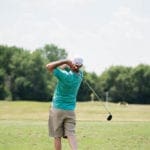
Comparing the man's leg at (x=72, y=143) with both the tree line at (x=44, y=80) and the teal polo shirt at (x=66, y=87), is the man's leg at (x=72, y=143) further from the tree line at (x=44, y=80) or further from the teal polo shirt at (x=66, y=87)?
the tree line at (x=44, y=80)

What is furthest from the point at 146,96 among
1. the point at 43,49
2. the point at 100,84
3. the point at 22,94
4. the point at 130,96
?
the point at 43,49

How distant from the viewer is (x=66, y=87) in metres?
11.1

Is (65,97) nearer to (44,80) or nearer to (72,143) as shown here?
(72,143)

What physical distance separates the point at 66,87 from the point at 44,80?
10936 centimetres

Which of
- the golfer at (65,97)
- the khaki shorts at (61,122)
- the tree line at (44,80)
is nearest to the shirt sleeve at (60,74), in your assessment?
the golfer at (65,97)

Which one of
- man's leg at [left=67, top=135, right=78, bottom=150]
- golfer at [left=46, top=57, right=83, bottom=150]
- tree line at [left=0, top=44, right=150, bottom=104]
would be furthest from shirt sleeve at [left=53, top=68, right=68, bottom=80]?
tree line at [left=0, top=44, right=150, bottom=104]

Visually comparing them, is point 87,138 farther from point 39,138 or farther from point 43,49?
point 43,49

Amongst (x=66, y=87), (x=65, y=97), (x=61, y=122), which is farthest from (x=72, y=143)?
(x=66, y=87)

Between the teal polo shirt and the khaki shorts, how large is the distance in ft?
0.41

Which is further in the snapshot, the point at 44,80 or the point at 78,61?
the point at 44,80

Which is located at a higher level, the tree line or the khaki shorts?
the tree line

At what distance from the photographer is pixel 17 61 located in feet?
409

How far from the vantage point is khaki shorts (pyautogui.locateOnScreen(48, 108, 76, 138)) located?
11398 mm

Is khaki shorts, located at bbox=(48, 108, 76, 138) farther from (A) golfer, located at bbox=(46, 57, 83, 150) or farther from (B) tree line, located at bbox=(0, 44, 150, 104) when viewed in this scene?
(B) tree line, located at bbox=(0, 44, 150, 104)
